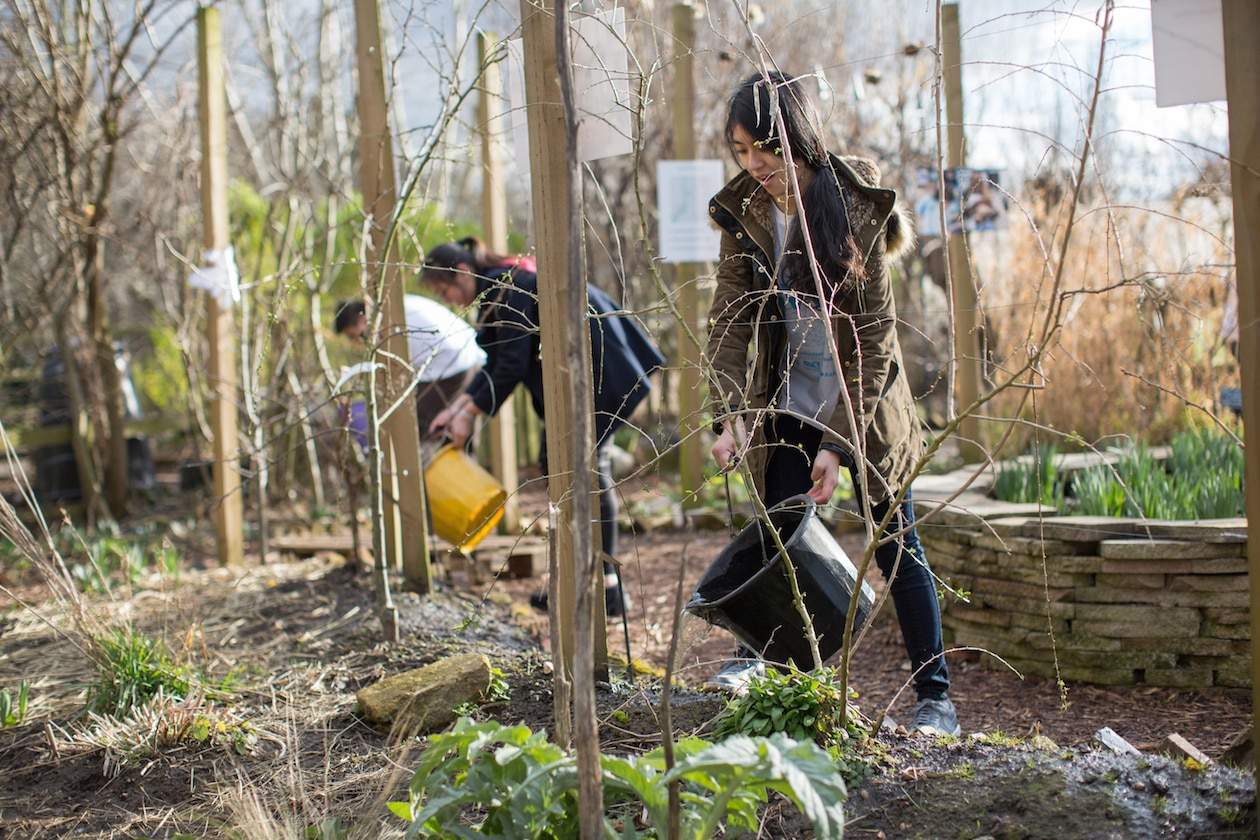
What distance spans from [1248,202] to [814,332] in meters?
1.05

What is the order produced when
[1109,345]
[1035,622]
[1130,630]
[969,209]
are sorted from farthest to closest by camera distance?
1. [969,209]
2. [1109,345]
3. [1035,622]
4. [1130,630]

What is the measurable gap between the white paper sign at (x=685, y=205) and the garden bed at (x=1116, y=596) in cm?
273

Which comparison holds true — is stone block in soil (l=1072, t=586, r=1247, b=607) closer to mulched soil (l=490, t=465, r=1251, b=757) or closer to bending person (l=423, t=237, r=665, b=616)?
mulched soil (l=490, t=465, r=1251, b=757)

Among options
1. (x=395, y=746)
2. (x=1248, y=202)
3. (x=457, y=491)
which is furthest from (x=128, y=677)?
(x=1248, y=202)

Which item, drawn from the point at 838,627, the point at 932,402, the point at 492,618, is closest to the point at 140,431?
the point at 492,618

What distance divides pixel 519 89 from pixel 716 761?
2225 mm

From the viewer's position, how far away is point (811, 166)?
8.43 ft

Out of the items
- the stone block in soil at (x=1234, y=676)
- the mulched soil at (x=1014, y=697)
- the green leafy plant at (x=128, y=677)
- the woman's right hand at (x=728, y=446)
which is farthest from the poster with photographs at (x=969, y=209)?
the green leafy plant at (x=128, y=677)

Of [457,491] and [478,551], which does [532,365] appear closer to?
[457,491]

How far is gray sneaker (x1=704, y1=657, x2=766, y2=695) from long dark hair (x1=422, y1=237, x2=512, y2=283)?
2.00 meters

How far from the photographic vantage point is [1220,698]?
3174 mm

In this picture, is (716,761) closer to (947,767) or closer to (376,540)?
(947,767)

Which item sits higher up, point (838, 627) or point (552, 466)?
point (552, 466)

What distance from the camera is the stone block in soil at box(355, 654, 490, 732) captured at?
2748mm
